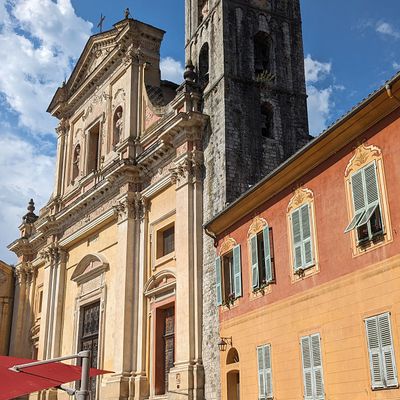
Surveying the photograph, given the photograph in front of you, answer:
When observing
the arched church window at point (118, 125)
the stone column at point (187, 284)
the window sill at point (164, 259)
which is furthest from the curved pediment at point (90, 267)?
the stone column at point (187, 284)

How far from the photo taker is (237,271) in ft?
51.9

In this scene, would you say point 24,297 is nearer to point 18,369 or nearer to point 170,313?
point 170,313

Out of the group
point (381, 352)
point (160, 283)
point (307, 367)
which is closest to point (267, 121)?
point (160, 283)

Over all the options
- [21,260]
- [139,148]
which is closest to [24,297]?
[21,260]

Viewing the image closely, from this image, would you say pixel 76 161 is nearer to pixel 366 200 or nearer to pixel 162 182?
pixel 162 182

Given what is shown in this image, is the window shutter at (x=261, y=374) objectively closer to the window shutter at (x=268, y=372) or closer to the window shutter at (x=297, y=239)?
the window shutter at (x=268, y=372)

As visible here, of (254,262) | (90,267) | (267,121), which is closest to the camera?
(254,262)

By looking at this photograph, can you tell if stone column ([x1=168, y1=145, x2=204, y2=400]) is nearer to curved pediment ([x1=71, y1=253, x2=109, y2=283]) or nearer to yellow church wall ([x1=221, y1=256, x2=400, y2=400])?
yellow church wall ([x1=221, y1=256, x2=400, y2=400])

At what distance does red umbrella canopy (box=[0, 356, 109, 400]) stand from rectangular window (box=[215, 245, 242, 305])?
6873 millimetres

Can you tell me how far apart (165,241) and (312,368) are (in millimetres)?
9961

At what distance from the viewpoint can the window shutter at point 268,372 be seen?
1380 centimetres

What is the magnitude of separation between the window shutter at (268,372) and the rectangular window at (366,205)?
3.81 m

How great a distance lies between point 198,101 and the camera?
20938mm

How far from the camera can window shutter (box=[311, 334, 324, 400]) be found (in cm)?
1206
